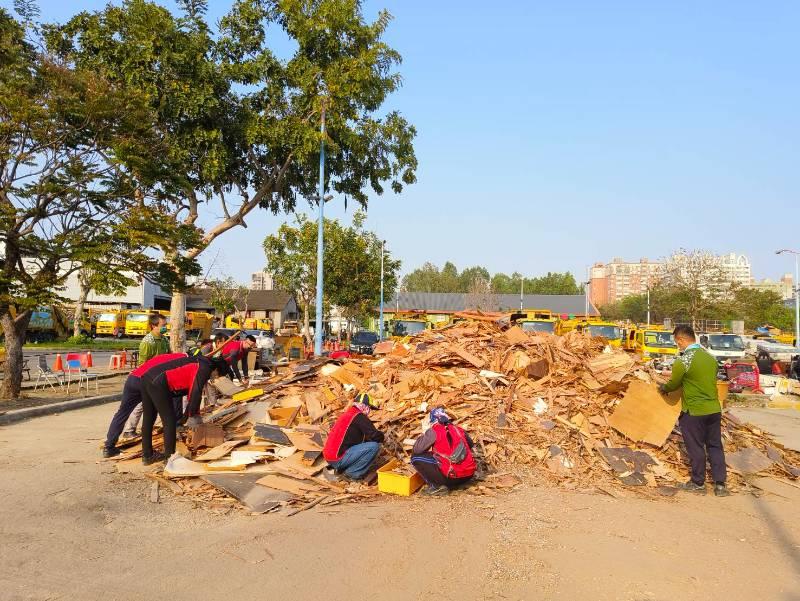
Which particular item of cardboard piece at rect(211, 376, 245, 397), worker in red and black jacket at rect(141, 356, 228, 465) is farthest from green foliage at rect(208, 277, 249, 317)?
worker in red and black jacket at rect(141, 356, 228, 465)

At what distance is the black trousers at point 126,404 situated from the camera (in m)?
8.16

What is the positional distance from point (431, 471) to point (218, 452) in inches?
111

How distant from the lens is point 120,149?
530 inches

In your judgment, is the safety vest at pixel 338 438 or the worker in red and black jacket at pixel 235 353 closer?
the safety vest at pixel 338 438

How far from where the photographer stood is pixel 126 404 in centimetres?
831

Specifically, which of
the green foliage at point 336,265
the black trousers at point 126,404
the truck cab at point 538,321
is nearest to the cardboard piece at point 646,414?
the black trousers at point 126,404

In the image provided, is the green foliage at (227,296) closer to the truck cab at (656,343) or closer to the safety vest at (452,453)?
the truck cab at (656,343)

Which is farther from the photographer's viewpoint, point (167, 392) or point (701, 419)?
point (167, 392)

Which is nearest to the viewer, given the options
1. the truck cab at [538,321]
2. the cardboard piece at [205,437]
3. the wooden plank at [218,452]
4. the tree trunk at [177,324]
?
the wooden plank at [218,452]

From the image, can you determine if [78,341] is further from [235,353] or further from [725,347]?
[725,347]

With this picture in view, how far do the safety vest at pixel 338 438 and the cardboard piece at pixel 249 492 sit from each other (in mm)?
639

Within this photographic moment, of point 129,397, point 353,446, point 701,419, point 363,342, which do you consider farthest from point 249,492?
point 363,342

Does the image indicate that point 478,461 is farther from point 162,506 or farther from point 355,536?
point 162,506

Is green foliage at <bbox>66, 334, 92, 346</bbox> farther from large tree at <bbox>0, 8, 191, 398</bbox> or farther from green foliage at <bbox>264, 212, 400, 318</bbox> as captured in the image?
large tree at <bbox>0, 8, 191, 398</bbox>
